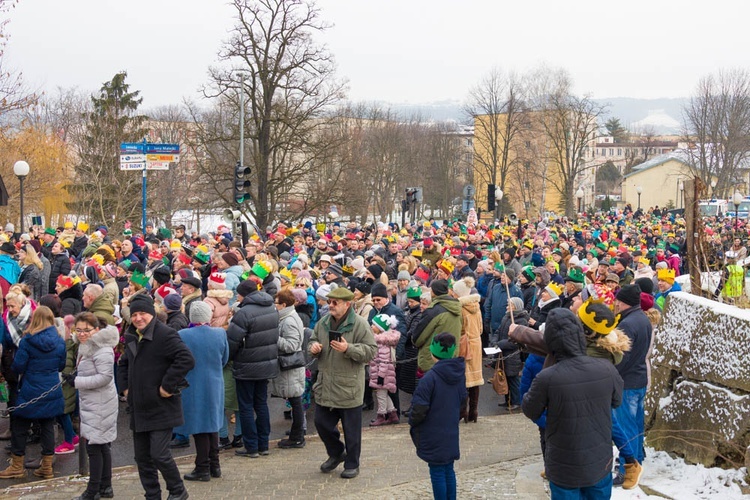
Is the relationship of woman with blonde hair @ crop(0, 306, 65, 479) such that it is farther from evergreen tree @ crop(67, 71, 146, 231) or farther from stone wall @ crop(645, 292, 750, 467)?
evergreen tree @ crop(67, 71, 146, 231)

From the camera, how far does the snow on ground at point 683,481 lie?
6.59m

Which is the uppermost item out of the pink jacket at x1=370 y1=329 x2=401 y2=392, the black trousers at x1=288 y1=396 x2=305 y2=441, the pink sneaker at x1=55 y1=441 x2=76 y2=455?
the pink jacket at x1=370 y1=329 x2=401 y2=392

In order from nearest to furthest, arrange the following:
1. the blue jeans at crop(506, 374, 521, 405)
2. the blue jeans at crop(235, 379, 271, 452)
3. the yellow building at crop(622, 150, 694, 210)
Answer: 1. the blue jeans at crop(235, 379, 271, 452)
2. the blue jeans at crop(506, 374, 521, 405)
3. the yellow building at crop(622, 150, 694, 210)

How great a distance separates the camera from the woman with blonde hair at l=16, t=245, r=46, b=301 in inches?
568

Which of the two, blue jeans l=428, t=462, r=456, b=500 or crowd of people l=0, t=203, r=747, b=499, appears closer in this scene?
crowd of people l=0, t=203, r=747, b=499

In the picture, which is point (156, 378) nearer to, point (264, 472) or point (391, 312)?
point (264, 472)

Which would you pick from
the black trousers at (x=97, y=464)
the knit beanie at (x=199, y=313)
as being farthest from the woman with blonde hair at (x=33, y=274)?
the black trousers at (x=97, y=464)

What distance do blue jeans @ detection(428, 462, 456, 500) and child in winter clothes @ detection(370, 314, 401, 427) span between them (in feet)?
11.8

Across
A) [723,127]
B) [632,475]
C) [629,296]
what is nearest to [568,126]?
[723,127]

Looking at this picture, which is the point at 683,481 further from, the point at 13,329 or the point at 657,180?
the point at 657,180

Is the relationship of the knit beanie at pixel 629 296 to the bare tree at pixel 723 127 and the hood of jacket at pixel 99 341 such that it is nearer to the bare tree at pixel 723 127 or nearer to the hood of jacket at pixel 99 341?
the hood of jacket at pixel 99 341

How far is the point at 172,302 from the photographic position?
8.98m

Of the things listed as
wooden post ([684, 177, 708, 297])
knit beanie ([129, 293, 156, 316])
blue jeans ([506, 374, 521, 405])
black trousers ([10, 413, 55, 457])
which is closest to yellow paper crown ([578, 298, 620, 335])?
wooden post ([684, 177, 708, 297])

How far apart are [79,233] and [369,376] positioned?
11.7 metres
